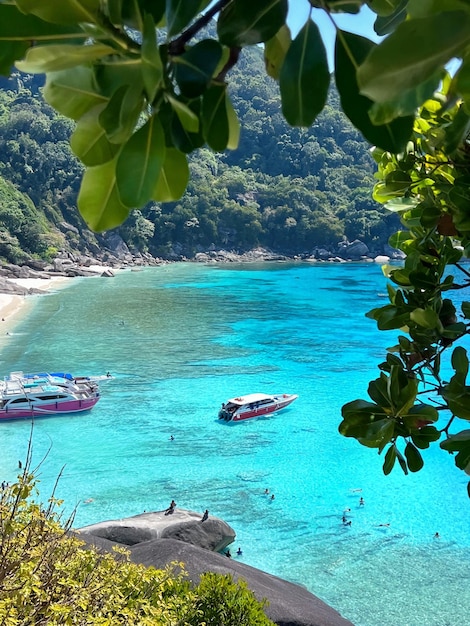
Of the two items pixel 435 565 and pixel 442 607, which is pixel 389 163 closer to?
pixel 442 607

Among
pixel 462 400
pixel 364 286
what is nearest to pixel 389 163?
pixel 462 400

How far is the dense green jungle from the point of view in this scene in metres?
41.3

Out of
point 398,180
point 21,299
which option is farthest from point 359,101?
point 21,299

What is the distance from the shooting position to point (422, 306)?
90cm

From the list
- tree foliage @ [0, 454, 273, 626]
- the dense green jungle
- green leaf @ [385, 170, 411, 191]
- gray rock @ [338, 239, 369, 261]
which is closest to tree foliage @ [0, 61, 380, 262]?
the dense green jungle

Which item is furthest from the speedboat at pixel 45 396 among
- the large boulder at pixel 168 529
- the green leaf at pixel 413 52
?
the green leaf at pixel 413 52

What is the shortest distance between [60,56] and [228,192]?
55100 millimetres

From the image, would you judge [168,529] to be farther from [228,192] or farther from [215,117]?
[228,192]

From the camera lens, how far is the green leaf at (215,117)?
37 cm

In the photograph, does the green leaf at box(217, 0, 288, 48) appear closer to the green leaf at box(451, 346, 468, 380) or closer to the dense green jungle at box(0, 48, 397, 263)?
the green leaf at box(451, 346, 468, 380)

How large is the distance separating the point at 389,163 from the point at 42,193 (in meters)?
44.3

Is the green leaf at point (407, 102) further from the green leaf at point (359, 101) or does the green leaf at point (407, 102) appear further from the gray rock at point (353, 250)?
the gray rock at point (353, 250)

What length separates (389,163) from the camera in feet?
3.52

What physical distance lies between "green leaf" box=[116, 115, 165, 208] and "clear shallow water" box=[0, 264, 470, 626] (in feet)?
25.2
